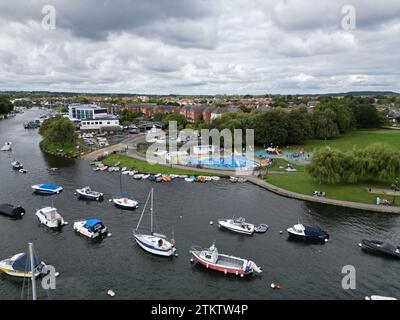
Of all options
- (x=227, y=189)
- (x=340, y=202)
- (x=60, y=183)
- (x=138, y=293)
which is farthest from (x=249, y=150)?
(x=138, y=293)

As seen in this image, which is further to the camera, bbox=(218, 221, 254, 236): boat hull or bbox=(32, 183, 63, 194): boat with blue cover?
bbox=(32, 183, 63, 194): boat with blue cover

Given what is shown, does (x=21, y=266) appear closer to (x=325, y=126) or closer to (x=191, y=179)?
(x=191, y=179)

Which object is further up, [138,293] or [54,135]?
[54,135]

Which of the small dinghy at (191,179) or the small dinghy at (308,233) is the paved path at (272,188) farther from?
the small dinghy at (308,233)

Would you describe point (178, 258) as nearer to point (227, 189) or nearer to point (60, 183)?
point (227, 189)

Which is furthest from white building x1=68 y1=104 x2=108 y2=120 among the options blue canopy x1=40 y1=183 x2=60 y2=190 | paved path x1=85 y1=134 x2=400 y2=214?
blue canopy x1=40 y1=183 x2=60 y2=190

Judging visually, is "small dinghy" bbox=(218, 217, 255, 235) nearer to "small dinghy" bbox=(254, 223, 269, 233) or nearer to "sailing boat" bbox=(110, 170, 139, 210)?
"small dinghy" bbox=(254, 223, 269, 233)

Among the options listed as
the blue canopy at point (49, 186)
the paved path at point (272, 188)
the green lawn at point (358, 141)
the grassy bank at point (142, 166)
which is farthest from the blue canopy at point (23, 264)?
the green lawn at point (358, 141)
